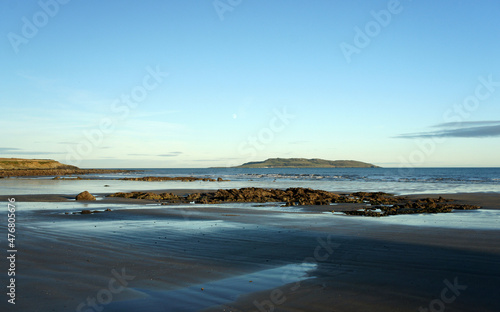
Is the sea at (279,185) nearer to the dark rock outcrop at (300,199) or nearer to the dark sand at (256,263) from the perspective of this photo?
the dark rock outcrop at (300,199)

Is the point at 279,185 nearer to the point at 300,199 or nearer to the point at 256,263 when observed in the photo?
the point at 300,199

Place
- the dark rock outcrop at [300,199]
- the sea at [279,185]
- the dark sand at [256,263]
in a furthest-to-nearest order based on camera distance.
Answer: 1. the sea at [279,185]
2. the dark rock outcrop at [300,199]
3. the dark sand at [256,263]

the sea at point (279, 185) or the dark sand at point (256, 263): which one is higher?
the sea at point (279, 185)

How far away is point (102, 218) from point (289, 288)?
39.0ft

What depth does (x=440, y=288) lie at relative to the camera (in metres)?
6.81

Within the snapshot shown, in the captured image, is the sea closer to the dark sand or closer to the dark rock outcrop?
the dark rock outcrop

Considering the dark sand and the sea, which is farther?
the sea

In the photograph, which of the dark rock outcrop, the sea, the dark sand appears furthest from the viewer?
the sea

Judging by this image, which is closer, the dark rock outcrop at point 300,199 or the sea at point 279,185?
the dark rock outcrop at point 300,199

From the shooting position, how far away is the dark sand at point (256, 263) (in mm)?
6168

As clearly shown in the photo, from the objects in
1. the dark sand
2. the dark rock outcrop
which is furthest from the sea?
the dark sand

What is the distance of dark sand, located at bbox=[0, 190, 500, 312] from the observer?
6168mm

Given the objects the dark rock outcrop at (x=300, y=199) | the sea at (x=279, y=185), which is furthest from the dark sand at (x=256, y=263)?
the sea at (x=279, y=185)

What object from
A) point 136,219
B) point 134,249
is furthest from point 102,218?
point 134,249
